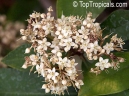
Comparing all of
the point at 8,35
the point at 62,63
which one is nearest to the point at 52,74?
the point at 62,63

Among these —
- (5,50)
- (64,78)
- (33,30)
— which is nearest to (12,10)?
(5,50)

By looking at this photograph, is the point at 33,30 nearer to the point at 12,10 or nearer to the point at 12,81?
the point at 12,81

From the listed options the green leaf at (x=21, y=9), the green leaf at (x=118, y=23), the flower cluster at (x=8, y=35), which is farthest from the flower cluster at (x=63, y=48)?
the green leaf at (x=21, y=9)

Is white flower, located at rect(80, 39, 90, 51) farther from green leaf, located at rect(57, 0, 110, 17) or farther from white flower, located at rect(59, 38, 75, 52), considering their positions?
green leaf, located at rect(57, 0, 110, 17)

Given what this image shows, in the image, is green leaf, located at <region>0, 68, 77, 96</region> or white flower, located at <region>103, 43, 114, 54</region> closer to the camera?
white flower, located at <region>103, 43, 114, 54</region>

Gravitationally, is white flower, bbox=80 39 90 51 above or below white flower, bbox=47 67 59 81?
above

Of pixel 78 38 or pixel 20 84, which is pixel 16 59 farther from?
pixel 78 38

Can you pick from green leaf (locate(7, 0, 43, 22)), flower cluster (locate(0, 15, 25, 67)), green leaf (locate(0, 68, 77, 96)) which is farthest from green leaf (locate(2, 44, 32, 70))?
green leaf (locate(7, 0, 43, 22))
